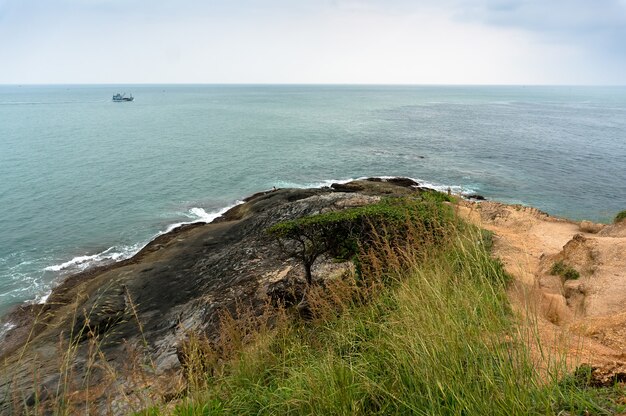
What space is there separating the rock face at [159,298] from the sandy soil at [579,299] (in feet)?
17.5

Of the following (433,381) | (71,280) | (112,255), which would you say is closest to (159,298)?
(71,280)

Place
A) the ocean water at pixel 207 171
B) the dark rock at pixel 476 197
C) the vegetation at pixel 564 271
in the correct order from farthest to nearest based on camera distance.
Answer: the dark rock at pixel 476 197 < the ocean water at pixel 207 171 < the vegetation at pixel 564 271

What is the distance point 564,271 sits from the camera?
11.1 meters

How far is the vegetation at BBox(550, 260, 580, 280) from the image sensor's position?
427 inches

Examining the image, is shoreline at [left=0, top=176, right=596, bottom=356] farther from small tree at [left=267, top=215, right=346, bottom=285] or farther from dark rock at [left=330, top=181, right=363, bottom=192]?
dark rock at [left=330, top=181, right=363, bottom=192]

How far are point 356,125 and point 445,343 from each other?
261 ft

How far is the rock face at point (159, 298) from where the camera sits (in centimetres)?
1167

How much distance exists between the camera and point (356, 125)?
8056cm

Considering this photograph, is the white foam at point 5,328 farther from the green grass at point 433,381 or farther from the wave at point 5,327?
the green grass at point 433,381

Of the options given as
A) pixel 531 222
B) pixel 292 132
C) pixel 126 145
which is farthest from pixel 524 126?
pixel 126 145

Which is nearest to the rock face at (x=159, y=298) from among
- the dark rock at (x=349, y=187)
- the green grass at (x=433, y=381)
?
the green grass at (x=433, y=381)

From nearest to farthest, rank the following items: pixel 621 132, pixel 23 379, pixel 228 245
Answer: pixel 23 379 < pixel 228 245 < pixel 621 132

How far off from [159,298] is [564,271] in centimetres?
1504

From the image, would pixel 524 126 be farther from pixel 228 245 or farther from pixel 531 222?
pixel 228 245
